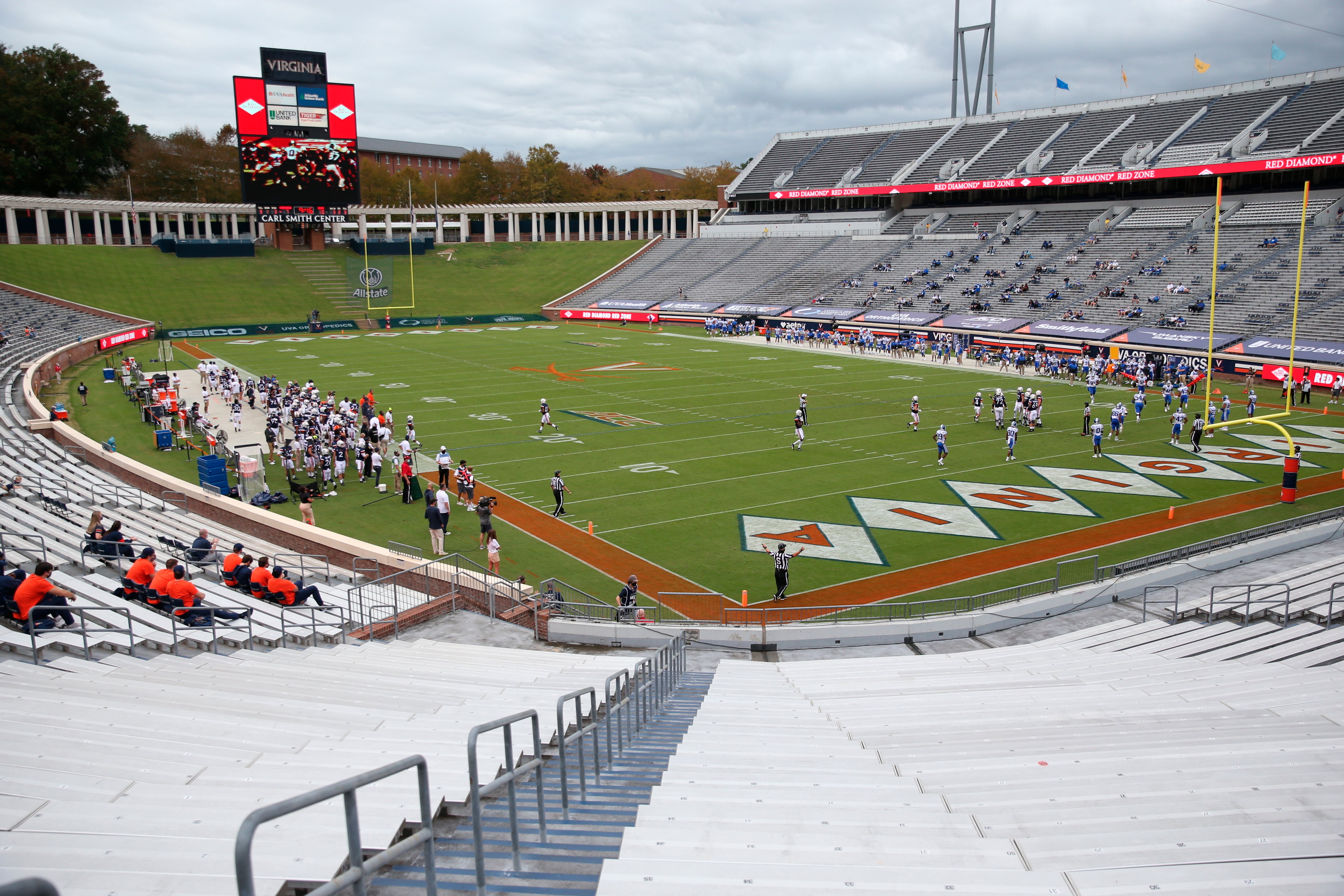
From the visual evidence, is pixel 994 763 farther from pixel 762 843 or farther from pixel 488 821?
pixel 488 821

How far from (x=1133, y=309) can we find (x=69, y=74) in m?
89.4

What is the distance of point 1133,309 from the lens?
1960 inches

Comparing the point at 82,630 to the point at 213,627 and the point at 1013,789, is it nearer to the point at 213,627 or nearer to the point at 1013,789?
the point at 213,627

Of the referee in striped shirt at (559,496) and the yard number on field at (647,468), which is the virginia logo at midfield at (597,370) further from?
the referee in striped shirt at (559,496)

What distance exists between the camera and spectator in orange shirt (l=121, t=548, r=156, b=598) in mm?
11328

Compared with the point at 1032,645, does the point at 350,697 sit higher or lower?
higher

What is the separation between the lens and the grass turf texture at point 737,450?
64.2 feet

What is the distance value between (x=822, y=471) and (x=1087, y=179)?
46933mm

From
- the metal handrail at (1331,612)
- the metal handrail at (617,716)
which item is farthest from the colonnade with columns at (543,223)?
the metal handrail at (617,716)

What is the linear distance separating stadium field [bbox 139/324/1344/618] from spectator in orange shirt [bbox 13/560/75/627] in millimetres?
9552

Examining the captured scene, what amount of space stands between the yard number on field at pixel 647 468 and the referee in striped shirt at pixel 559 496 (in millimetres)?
3635

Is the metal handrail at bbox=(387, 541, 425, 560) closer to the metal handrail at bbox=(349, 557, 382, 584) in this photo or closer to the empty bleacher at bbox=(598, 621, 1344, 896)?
the metal handrail at bbox=(349, 557, 382, 584)

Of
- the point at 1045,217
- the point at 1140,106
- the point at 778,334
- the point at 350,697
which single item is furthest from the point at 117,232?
the point at 350,697

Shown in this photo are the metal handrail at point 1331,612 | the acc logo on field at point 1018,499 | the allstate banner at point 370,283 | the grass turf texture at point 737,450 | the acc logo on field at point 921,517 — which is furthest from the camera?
the allstate banner at point 370,283
